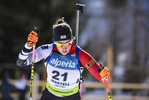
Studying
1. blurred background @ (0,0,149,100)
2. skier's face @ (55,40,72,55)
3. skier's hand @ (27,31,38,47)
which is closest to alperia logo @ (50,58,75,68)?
skier's face @ (55,40,72,55)

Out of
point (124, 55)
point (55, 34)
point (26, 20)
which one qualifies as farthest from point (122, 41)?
point (55, 34)

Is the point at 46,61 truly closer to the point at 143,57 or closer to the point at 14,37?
the point at 14,37

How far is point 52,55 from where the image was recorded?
352 centimetres

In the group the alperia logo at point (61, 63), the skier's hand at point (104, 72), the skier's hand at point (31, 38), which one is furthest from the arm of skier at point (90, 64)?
the skier's hand at point (31, 38)

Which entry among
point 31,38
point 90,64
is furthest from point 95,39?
point 31,38

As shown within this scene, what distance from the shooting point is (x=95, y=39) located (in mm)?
23828

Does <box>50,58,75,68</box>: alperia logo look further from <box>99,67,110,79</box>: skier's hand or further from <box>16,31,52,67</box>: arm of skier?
<box>99,67,110,79</box>: skier's hand

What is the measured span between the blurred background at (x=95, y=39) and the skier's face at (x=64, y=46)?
5084mm

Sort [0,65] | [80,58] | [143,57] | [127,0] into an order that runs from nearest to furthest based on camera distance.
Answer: [80,58], [0,65], [143,57], [127,0]

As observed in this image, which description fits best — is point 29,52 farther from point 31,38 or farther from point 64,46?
point 64,46

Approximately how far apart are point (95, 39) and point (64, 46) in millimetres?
20496

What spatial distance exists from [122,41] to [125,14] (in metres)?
2.53

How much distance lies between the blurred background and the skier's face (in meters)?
5.08

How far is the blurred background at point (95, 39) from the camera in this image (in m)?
11.4
